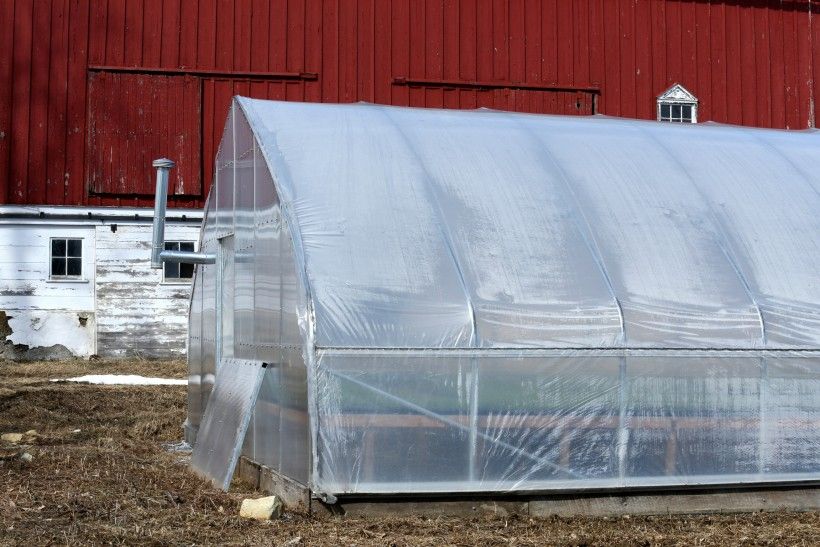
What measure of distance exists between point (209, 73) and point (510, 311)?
14.3 meters

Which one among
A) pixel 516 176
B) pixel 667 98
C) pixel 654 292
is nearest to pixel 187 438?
→ pixel 516 176

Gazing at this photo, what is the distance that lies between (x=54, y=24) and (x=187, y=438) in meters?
11.6

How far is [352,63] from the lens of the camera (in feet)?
71.3

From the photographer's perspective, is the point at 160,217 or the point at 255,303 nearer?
the point at 255,303

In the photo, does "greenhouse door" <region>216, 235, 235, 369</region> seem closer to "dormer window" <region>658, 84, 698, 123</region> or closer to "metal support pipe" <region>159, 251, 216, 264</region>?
"metal support pipe" <region>159, 251, 216, 264</region>

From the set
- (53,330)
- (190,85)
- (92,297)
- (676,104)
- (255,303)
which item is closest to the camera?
(255,303)

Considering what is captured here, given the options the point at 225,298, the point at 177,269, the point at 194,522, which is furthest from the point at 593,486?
the point at 177,269

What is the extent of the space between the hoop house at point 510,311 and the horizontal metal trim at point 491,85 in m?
12.0

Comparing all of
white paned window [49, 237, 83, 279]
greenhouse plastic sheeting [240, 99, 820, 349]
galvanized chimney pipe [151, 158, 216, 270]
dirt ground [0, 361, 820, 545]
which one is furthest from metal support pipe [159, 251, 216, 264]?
white paned window [49, 237, 83, 279]

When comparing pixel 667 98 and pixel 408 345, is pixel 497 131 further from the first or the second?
pixel 667 98

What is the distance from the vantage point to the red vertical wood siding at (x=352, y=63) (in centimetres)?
2059

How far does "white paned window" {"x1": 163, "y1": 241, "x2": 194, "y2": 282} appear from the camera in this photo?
2052cm

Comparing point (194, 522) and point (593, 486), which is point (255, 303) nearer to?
point (194, 522)

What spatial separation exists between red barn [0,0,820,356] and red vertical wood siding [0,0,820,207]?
28 millimetres
